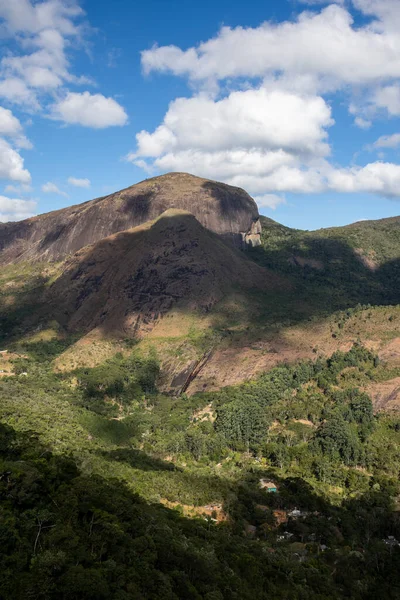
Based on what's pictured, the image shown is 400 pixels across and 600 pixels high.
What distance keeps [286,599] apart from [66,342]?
98492 mm

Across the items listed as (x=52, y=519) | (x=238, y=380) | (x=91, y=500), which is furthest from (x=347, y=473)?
(x=52, y=519)

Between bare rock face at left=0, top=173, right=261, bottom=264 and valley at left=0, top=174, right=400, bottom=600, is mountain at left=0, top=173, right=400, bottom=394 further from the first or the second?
valley at left=0, top=174, right=400, bottom=600

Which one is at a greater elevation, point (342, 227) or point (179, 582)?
point (342, 227)

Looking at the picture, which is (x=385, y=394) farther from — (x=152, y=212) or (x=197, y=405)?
(x=152, y=212)

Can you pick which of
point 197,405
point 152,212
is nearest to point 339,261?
point 152,212

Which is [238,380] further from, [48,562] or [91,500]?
[48,562]

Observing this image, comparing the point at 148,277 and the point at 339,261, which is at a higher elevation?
the point at 339,261

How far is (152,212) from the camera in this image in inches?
6304

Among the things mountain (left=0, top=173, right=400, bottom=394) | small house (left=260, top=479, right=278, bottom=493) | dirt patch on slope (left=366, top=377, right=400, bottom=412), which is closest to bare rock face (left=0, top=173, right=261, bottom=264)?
mountain (left=0, top=173, right=400, bottom=394)

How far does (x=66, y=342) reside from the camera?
4729 inches

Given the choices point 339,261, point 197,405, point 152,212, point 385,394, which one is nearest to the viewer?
point 385,394

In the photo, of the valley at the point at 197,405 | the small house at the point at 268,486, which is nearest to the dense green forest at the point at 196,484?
the valley at the point at 197,405

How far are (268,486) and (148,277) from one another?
80294 millimetres

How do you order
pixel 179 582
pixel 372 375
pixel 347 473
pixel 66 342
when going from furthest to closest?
pixel 66 342, pixel 372 375, pixel 347 473, pixel 179 582
